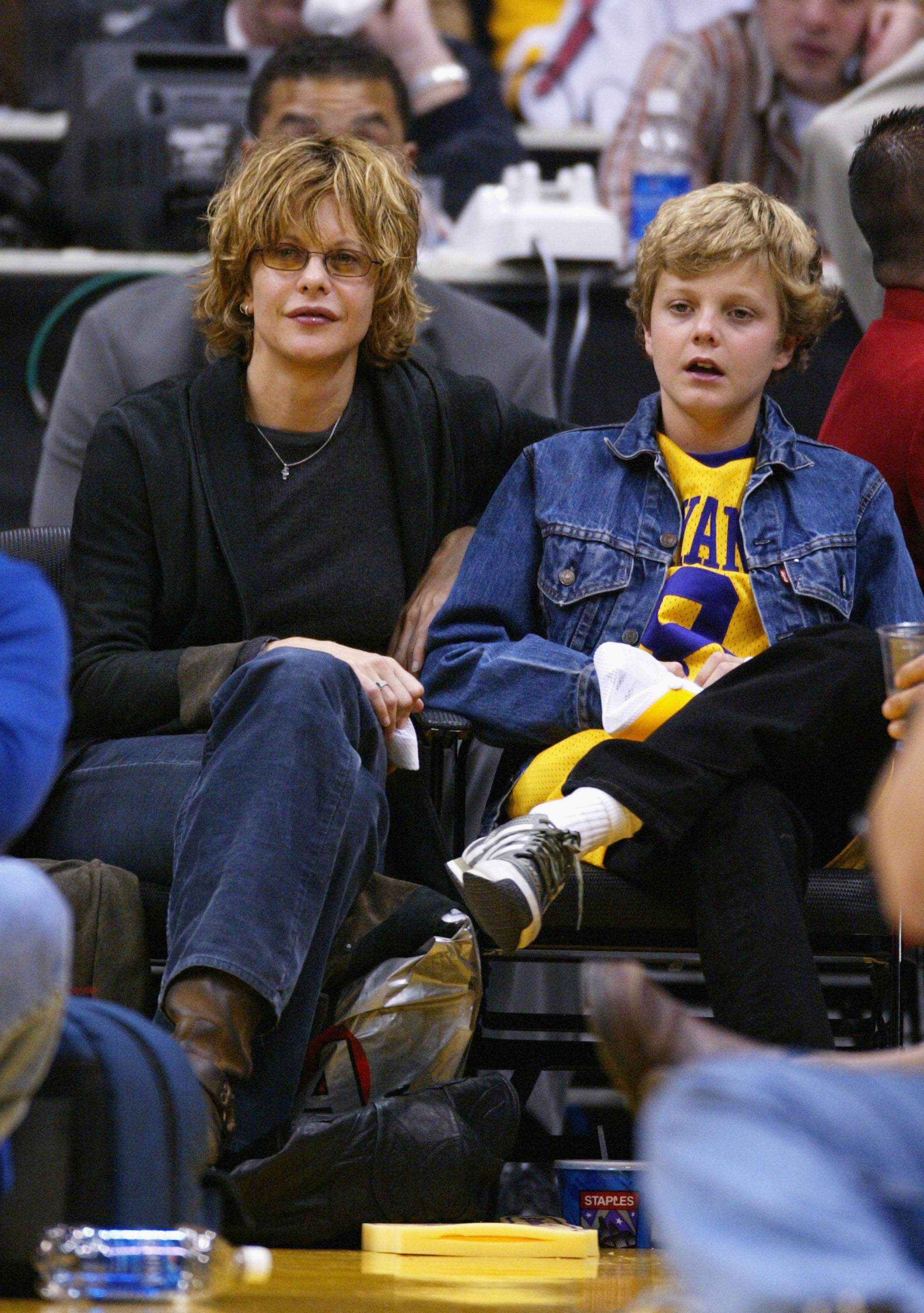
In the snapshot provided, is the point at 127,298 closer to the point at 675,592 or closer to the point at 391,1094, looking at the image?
the point at 675,592

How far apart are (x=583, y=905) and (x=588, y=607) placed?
1.56 ft

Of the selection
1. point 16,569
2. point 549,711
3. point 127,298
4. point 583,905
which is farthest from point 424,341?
point 16,569

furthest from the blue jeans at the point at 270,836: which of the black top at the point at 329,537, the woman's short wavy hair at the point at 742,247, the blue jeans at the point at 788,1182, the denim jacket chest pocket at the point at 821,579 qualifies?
the blue jeans at the point at 788,1182

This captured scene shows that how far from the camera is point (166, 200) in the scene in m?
3.51

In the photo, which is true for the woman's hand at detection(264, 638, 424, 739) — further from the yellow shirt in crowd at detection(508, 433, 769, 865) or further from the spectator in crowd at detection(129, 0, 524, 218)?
the spectator in crowd at detection(129, 0, 524, 218)

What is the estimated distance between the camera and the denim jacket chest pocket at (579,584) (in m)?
2.31

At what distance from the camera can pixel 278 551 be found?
7.71 feet

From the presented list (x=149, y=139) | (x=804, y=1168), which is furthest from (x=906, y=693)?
(x=149, y=139)

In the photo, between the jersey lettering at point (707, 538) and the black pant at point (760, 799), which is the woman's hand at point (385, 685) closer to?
the black pant at point (760, 799)

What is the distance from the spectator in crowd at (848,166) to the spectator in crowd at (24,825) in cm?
209

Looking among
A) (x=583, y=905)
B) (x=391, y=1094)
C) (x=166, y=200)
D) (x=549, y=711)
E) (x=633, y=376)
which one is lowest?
(x=391, y=1094)

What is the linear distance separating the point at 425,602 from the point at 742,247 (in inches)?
24.1

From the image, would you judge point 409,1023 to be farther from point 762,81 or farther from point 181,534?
point 762,81

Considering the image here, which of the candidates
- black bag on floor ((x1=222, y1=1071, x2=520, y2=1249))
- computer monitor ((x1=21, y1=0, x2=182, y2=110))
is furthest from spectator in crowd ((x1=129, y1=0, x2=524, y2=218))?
black bag on floor ((x1=222, y1=1071, x2=520, y2=1249))
